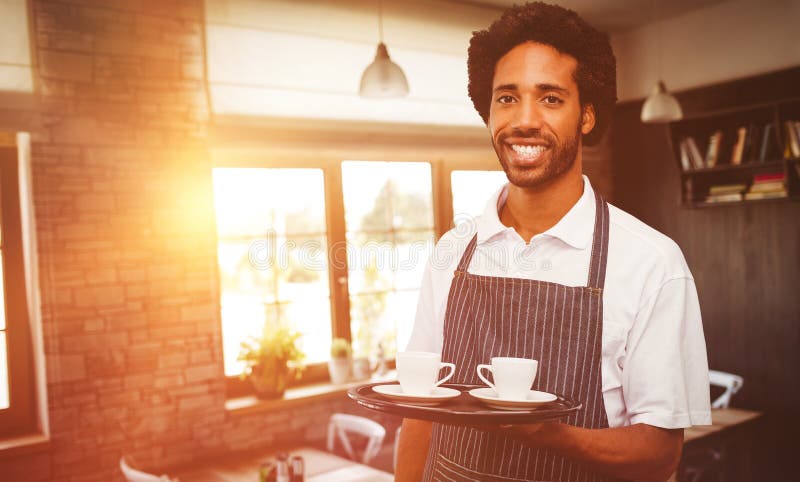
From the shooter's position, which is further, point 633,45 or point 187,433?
point 633,45

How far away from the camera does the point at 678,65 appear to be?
18.1 feet

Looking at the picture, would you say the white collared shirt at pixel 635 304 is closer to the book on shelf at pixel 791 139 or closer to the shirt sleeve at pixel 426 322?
the shirt sleeve at pixel 426 322

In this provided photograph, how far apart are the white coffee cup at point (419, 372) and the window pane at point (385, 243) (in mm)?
3357

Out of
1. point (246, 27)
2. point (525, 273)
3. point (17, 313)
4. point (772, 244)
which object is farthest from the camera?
point (772, 244)

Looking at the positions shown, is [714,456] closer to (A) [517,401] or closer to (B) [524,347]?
(B) [524,347]

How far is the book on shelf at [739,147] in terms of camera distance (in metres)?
4.92

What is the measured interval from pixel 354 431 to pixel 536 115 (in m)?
3.19

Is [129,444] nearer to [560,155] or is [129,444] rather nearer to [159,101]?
[159,101]

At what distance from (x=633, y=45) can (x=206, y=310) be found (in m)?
4.24

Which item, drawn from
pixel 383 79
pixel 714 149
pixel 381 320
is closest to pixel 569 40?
pixel 383 79

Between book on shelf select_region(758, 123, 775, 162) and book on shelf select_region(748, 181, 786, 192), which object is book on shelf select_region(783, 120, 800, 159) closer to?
book on shelf select_region(758, 123, 775, 162)

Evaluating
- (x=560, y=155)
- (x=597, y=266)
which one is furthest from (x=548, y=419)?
(x=560, y=155)

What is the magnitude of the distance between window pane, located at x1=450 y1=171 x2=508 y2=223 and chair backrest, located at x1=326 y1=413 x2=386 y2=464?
1705mm

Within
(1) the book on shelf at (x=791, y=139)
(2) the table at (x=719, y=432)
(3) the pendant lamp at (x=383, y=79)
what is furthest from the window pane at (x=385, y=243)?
(1) the book on shelf at (x=791, y=139)
